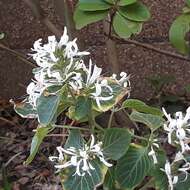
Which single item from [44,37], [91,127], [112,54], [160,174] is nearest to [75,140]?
[91,127]

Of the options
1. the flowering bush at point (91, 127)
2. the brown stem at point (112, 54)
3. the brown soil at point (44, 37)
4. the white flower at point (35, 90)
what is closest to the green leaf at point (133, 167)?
the flowering bush at point (91, 127)

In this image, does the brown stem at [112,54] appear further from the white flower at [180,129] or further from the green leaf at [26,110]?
the white flower at [180,129]

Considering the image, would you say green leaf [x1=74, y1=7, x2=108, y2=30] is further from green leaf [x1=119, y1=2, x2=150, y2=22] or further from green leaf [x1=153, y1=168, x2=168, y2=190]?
green leaf [x1=153, y1=168, x2=168, y2=190]

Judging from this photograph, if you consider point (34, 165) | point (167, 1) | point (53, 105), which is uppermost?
point (167, 1)

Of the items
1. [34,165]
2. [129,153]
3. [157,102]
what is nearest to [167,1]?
[157,102]

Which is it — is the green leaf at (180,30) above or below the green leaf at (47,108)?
above

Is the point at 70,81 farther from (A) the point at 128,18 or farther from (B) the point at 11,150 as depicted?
(B) the point at 11,150

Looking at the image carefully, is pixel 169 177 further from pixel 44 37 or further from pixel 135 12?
pixel 44 37
